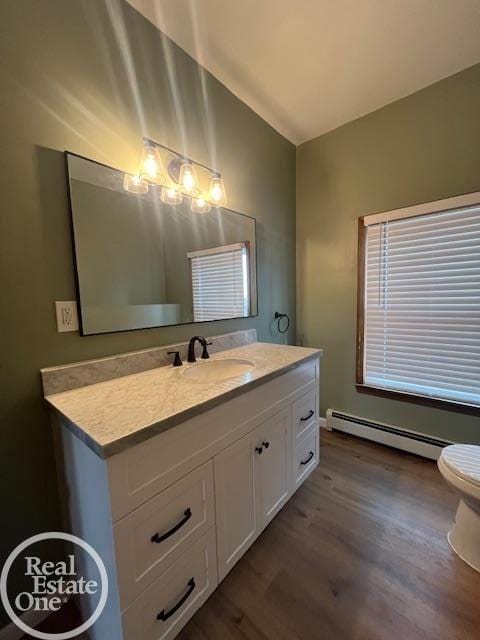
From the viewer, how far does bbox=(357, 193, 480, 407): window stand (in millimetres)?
1657

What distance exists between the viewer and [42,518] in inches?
39.9

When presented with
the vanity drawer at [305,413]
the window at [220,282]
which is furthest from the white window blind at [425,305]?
the window at [220,282]

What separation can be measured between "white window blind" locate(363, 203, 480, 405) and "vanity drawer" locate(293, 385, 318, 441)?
2.40 feet

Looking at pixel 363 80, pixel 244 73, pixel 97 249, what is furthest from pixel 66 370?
pixel 363 80

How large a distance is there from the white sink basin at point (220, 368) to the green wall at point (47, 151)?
27 centimetres

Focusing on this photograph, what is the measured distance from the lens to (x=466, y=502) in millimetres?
1207

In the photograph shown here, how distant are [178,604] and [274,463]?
619 millimetres

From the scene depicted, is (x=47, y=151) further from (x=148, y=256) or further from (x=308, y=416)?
(x=308, y=416)

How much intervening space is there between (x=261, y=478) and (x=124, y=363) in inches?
32.8

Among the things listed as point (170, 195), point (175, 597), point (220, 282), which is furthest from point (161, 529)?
point (170, 195)

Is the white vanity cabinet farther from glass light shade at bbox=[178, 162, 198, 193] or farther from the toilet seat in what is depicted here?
glass light shade at bbox=[178, 162, 198, 193]

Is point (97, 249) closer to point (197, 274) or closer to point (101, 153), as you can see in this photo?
point (101, 153)

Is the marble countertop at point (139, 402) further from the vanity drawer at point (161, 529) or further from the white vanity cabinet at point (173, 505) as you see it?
the vanity drawer at point (161, 529)

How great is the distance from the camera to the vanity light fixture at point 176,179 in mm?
1231
